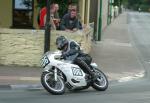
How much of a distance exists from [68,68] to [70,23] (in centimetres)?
418

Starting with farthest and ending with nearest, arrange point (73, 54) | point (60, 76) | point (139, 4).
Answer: point (139, 4) < point (73, 54) < point (60, 76)

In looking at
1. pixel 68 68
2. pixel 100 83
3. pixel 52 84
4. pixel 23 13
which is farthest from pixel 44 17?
pixel 23 13

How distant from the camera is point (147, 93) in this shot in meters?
13.1

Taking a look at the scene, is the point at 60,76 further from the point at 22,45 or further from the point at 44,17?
the point at 44,17

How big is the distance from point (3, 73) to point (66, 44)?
3283mm

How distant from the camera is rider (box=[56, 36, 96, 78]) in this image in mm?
12930

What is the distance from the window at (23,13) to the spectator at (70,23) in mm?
7030

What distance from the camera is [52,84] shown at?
12.6 metres

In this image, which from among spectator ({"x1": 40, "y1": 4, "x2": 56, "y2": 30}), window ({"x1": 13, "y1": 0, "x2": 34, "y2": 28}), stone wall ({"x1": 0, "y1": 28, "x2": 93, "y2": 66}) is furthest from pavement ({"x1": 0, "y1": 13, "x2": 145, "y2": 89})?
window ({"x1": 13, "y1": 0, "x2": 34, "y2": 28})

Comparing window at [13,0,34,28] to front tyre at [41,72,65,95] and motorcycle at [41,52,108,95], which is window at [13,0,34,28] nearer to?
motorcycle at [41,52,108,95]

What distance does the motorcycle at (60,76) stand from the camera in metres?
12.6

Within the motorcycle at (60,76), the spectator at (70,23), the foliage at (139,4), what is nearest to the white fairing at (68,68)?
the motorcycle at (60,76)

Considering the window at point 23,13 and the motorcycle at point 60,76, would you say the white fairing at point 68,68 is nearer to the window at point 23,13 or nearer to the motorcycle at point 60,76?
the motorcycle at point 60,76

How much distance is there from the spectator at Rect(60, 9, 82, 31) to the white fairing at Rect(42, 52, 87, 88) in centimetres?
340
